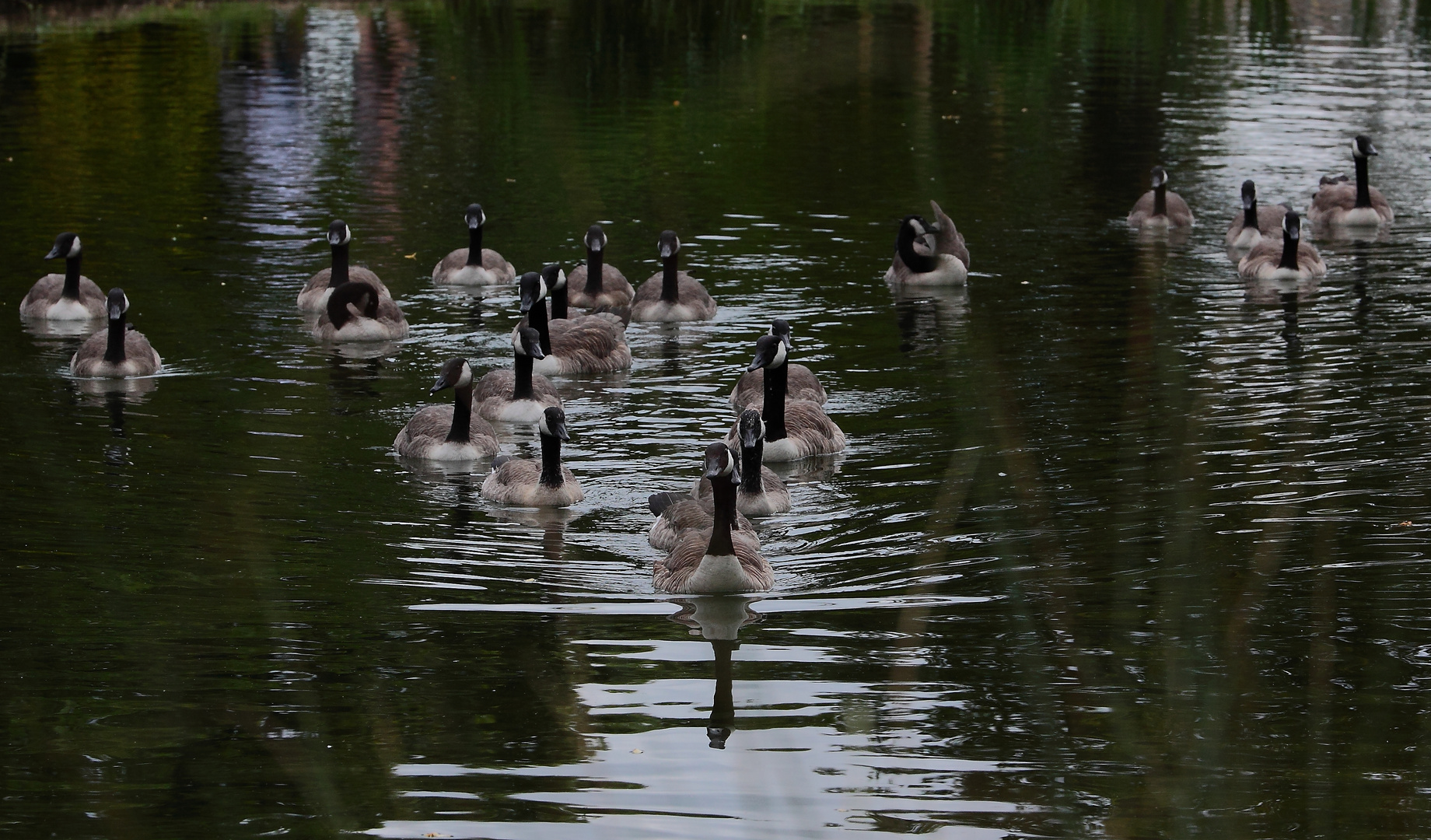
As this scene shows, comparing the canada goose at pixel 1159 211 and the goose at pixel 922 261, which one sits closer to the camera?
the goose at pixel 922 261

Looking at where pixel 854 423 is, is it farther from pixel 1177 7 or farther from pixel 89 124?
pixel 1177 7

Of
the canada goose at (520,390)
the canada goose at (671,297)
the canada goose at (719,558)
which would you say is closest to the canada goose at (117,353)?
the canada goose at (520,390)

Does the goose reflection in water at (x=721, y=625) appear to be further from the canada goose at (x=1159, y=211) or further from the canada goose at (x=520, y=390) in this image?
the canada goose at (x=1159, y=211)

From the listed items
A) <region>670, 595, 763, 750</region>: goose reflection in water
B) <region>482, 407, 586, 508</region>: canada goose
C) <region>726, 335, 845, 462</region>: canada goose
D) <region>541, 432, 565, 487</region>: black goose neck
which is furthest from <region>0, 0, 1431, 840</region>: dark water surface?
<region>726, 335, 845, 462</region>: canada goose

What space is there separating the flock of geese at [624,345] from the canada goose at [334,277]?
0.02m

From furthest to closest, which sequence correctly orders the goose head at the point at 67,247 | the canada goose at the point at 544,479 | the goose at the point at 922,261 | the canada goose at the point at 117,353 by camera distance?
the goose at the point at 922,261 < the goose head at the point at 67,247 < the canada goose at the point at 117,353 < the canada goose at the point at 544,479

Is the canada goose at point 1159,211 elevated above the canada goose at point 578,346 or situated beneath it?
elevated above

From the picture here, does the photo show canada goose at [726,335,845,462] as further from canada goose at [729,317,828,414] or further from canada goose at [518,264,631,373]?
canada goose at [518,264,631,373]

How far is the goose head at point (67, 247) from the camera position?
22.8m

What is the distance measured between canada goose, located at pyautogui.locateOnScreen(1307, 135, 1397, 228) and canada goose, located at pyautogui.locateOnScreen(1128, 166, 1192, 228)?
2.43 m

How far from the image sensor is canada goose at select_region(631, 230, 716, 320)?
2312cm

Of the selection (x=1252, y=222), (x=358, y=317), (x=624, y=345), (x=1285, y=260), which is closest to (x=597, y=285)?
(x=624, y=345)

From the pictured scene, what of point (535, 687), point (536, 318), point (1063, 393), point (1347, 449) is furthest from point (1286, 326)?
point (535, 687)

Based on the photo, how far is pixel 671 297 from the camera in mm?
23359
